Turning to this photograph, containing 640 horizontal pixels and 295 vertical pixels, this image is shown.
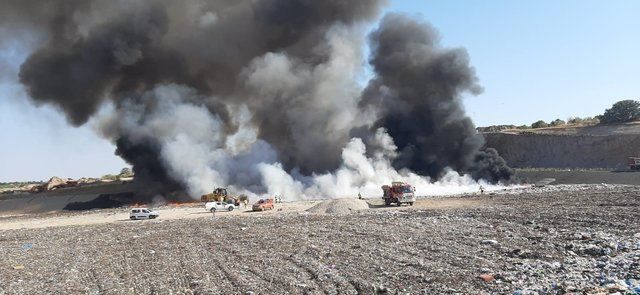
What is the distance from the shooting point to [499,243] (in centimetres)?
Answer: 1727

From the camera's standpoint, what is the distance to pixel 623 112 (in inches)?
3150

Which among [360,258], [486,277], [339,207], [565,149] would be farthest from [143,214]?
[565,149]

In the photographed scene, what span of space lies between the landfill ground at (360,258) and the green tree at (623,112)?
196 feet

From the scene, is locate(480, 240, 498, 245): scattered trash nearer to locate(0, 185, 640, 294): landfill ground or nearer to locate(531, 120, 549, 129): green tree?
locate(0, 185, 640, 294): landfill ground

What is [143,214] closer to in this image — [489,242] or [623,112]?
[489,242]

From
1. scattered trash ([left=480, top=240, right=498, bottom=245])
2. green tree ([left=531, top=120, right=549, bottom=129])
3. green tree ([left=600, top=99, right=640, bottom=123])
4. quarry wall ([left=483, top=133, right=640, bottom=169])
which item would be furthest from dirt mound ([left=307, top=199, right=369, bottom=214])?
green tree ([left=531, top=120, right=549, bottom=129])

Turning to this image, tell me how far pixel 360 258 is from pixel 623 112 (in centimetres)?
7726

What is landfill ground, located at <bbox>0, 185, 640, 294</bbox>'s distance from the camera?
11.8 meters

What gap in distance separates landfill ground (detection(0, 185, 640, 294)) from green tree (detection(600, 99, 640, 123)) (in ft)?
196

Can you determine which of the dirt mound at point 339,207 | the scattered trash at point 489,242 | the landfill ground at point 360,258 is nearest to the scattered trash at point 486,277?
the landfill ground at point 360,258

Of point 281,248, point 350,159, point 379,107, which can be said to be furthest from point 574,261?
point 379,107

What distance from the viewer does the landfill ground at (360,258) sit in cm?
1178

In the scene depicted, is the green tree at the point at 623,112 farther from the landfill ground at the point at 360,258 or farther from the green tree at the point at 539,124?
the landfill ground at the point at 360,258

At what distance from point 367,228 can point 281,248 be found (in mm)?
6281
